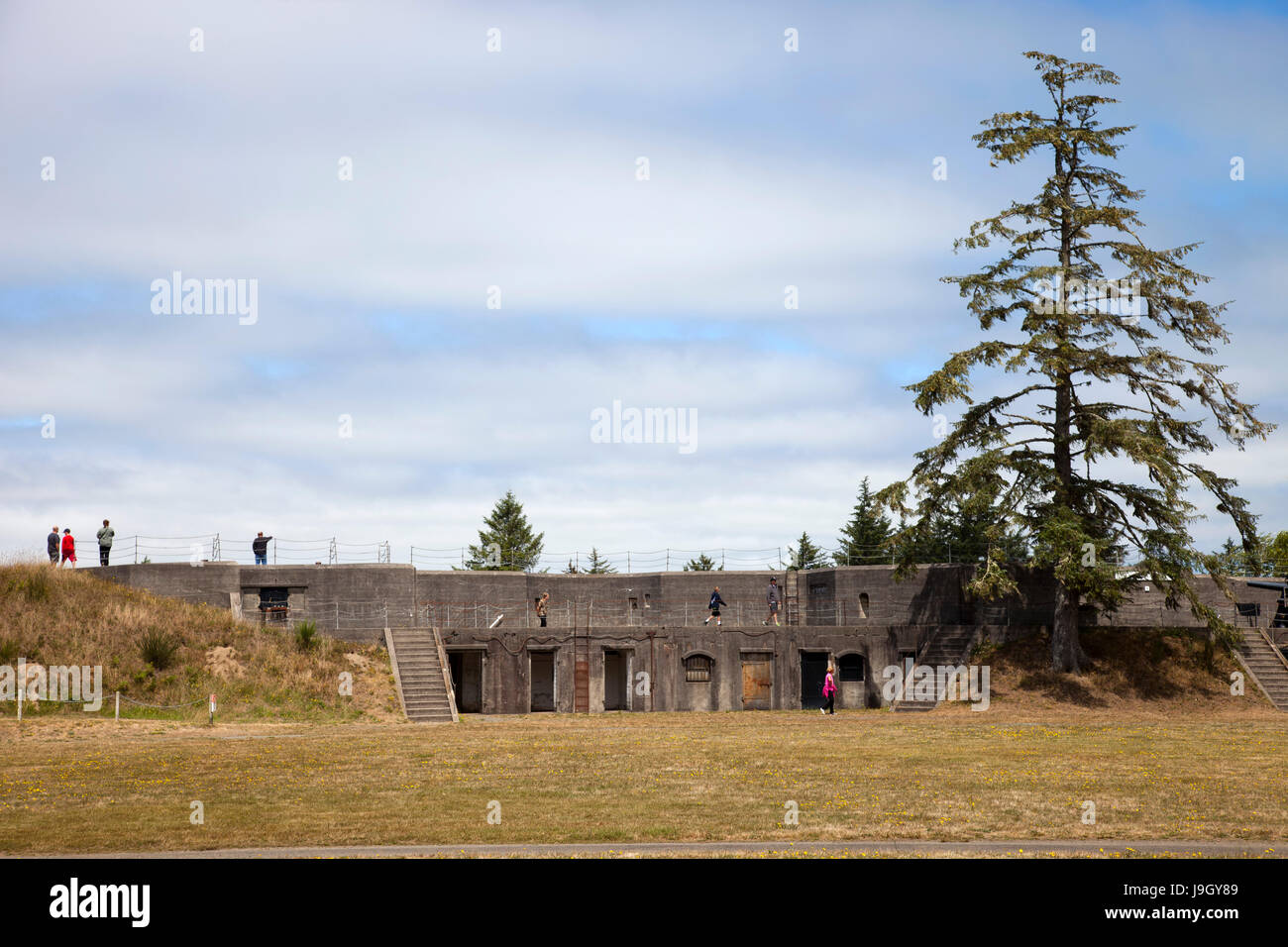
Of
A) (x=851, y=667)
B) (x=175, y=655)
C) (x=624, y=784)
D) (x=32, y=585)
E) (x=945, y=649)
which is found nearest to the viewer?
(x=624, y=784)

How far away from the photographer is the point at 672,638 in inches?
1786

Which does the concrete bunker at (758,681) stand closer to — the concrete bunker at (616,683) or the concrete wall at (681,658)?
the concrete wall at (681,658)

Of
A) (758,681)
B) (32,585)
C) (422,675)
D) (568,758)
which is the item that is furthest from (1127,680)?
(32,585)

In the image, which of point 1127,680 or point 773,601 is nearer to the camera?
point 1127,680

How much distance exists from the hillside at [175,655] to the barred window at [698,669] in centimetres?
1139

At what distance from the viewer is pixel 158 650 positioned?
37.9 m

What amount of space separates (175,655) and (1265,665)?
120 feet

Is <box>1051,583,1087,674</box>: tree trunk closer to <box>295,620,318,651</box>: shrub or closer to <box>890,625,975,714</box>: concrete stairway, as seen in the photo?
<box>890,625,975,714</box>: concrete stairway

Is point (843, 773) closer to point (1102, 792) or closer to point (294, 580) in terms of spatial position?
point (1102, 792)

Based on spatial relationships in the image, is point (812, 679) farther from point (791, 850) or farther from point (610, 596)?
point (791, 850)

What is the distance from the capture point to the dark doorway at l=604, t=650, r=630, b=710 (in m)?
50.8

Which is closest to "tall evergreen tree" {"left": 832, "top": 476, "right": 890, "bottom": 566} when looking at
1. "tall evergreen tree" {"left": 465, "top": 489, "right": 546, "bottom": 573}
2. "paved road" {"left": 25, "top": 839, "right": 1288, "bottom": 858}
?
"tall evergreen tree" {"left": 465, "top": 489, "right": 546, "bottom": 573}

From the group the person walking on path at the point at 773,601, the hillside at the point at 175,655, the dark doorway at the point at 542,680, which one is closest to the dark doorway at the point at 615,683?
the dark doorway at the point at 542,680
